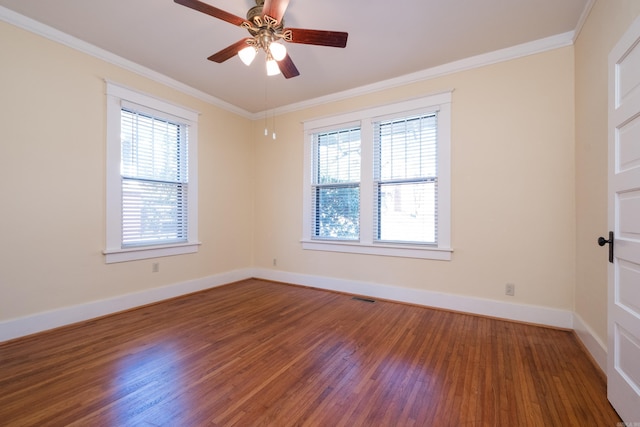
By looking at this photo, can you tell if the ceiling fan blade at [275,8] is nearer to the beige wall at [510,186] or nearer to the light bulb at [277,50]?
the light bulb at [277,50]

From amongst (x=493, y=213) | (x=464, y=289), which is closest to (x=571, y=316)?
(x=464, y=289)

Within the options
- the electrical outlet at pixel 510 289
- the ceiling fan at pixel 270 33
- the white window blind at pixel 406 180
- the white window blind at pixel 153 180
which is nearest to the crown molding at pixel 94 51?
the white window blind at pixel 153 180

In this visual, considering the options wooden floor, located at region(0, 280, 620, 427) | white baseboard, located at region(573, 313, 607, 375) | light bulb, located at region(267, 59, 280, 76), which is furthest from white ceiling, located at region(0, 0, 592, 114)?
wooden floor, located at region(0, 280, 620, 427)

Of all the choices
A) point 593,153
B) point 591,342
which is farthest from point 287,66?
point 591,342

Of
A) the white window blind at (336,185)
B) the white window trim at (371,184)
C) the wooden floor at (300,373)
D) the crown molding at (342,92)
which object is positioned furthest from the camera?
the white window blind at (336,185)

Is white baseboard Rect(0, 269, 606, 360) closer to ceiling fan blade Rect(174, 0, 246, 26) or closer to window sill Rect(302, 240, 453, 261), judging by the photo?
window sill Rect(302, 240, 453, 261)

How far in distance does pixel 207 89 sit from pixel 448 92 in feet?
10.8

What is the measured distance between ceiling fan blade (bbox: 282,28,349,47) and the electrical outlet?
292 cm

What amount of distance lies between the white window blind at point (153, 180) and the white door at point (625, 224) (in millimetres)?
4351

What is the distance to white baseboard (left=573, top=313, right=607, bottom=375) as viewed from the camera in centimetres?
198

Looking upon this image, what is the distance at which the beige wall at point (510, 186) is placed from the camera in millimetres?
2760

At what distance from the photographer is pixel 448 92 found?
330 cm

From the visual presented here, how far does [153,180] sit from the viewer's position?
3545 mm

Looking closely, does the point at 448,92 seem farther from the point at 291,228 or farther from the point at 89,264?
the point at 89,264
